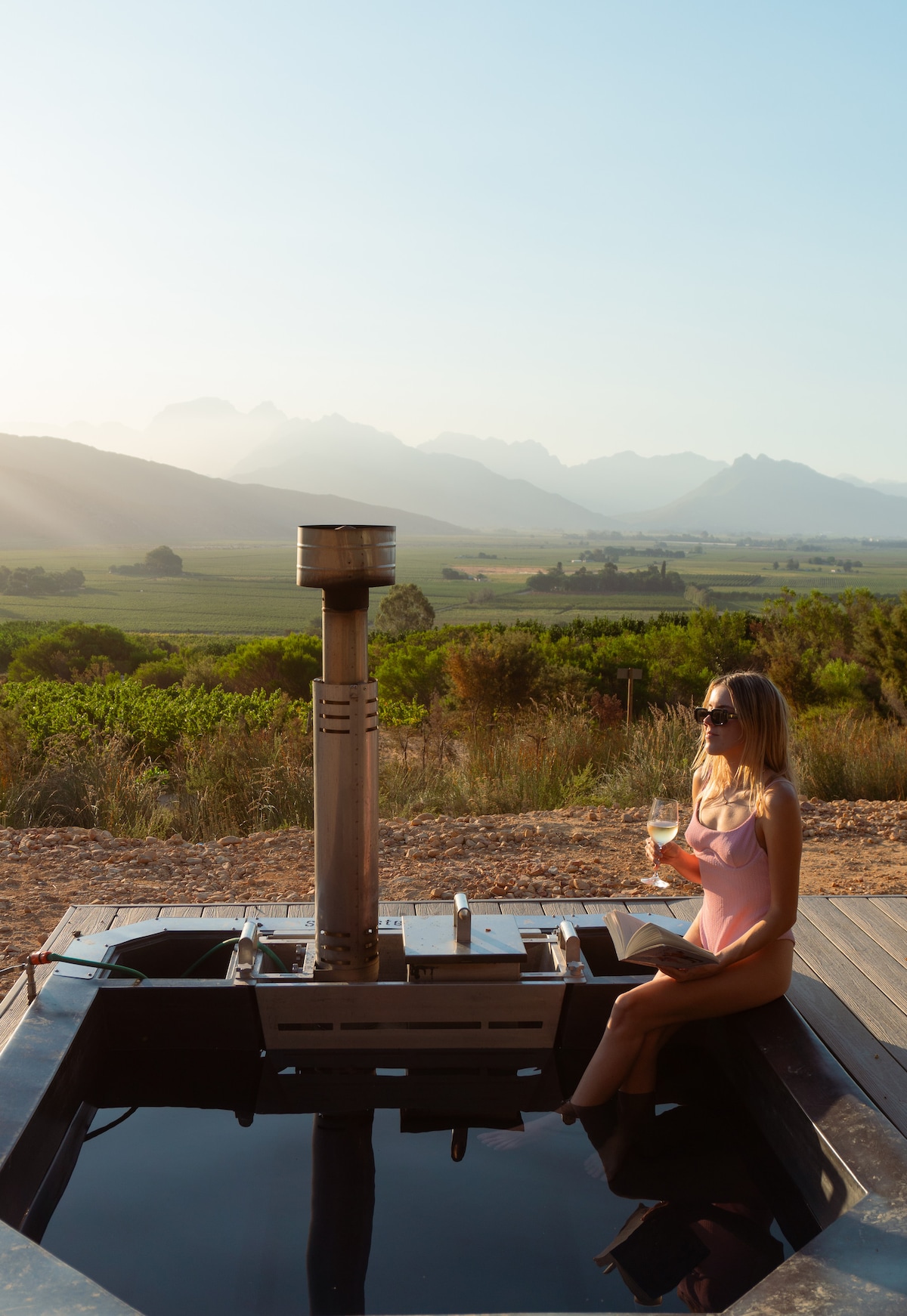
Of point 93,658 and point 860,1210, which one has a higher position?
point 860,1210

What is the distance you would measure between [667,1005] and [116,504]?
6516 inches

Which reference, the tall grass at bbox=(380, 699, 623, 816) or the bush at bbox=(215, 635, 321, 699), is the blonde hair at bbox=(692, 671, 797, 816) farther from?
the bush at bbox=(215, 635, 321, 699)

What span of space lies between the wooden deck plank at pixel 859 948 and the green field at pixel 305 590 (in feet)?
156

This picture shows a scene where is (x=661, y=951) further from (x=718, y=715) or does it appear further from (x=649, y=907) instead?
(x=649, y=907)

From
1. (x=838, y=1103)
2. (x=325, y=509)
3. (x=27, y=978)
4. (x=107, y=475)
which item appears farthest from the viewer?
(x=325, y=509)

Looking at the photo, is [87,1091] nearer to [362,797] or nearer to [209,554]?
[362,797]

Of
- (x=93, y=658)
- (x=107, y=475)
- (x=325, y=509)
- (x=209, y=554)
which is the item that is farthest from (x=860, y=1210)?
(x=325, y=509)

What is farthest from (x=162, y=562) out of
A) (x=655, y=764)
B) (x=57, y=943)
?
(x=57, y=943)

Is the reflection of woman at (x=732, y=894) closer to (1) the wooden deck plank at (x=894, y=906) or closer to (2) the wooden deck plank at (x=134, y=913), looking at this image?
(1) the wooden deck plank at (x=894, y=906)

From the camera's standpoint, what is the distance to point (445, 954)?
2617 mm

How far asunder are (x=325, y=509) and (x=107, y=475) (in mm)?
41853

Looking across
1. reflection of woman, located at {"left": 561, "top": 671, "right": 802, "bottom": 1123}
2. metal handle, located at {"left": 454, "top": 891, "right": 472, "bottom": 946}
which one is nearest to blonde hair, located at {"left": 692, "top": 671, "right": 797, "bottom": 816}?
reflection of woman, located at {"left": 561, "top": 671, "right": 802, "bottom": 1123}

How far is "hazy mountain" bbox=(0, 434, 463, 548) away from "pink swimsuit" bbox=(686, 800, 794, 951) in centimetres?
12304

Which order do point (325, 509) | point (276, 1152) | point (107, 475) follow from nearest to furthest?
1. point (276, 1152)
2. point (107, 475)
3. point (325, 509)
